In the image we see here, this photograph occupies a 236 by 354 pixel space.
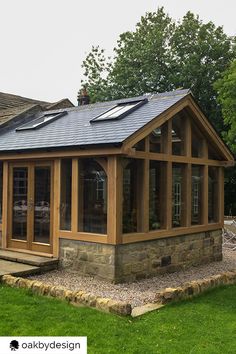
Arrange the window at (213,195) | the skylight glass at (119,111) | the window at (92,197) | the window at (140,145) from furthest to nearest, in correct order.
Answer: the window at (213,195), the skylight glass at (119,111), the window at (140,145), the window at (92,197)

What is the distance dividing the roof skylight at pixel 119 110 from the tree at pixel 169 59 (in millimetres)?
16472

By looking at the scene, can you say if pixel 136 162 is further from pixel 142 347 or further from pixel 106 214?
pixel 142 347

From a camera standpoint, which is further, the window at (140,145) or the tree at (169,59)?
the tree at (169,59)

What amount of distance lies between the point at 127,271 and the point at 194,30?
79.9 ft

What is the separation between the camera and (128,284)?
884 cm

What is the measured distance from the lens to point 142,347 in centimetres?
523

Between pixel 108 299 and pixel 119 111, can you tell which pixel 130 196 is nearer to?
pixel 119 111

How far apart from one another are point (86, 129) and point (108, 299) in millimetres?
4704

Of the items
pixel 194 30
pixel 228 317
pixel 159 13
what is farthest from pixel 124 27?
pixel 228 317

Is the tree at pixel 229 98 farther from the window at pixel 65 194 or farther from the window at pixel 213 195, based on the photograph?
the window at pixel 65 194

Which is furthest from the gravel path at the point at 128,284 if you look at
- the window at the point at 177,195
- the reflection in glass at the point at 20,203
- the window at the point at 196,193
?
the reflection in glass at the point at 20,203

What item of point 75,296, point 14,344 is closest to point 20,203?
point 75,296

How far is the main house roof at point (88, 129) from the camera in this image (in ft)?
29.8

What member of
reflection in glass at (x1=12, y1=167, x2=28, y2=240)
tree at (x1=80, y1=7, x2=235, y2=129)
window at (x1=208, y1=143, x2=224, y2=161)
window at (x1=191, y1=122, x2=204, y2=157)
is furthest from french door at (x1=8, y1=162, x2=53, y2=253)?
tree at (x1=80, y1=7, x2=235, y2=129)
